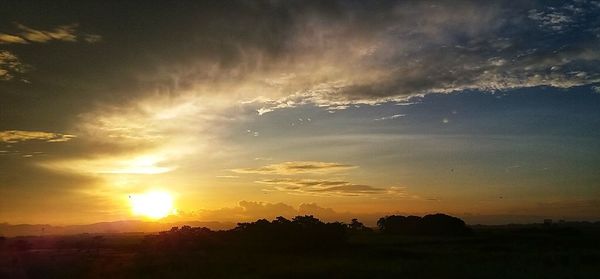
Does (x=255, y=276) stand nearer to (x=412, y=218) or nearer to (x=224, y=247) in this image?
(x=224, y=247)

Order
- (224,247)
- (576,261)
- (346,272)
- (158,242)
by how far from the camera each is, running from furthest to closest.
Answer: (158,242), (224,247), (576,261), (346,272)

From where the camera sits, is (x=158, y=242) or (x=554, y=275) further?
(x=158, y=242)

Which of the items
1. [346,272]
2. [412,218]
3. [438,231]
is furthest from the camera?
[412,218]

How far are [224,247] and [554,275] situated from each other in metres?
60.9

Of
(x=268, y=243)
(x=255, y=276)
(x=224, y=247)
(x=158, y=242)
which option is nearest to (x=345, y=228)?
(x=268, y=243)

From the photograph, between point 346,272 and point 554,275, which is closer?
point 554,275

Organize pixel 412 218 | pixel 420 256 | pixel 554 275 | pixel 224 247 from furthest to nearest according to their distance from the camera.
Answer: pixel 412 218
pixel 224 247
pixel 420 256
pixel 554 275

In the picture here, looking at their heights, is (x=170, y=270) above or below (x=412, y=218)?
below

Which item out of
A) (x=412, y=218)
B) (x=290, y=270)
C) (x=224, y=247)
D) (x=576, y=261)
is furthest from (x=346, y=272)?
(x=412, y=218)

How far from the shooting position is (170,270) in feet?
171

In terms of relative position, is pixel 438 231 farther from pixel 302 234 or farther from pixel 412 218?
pixel 302 234

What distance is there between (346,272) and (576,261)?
30.1 metres

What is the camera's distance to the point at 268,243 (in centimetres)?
9825

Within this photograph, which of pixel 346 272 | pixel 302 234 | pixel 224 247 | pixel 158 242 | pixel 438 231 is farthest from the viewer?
pixel 438 231
